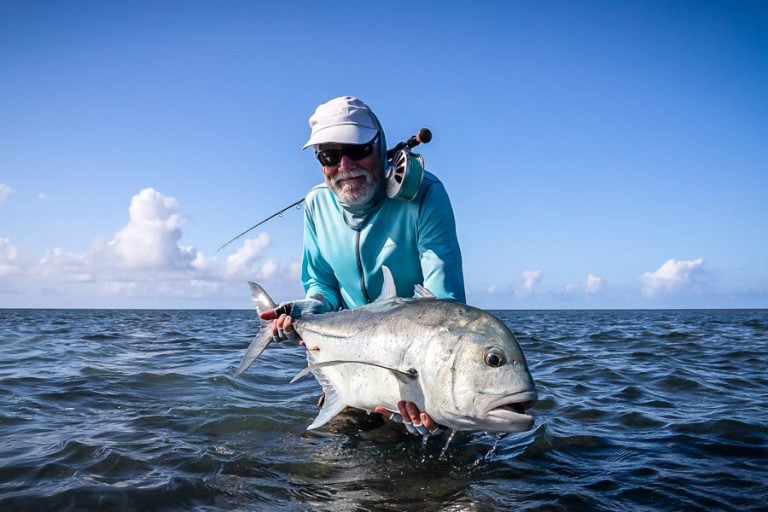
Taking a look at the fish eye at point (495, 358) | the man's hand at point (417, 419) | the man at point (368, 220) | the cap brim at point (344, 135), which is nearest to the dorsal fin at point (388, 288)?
the man at point (368, 220)

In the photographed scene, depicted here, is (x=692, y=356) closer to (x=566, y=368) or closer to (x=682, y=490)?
(x=566, y=368)

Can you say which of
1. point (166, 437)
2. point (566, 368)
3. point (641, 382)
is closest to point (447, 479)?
point (166, 437)

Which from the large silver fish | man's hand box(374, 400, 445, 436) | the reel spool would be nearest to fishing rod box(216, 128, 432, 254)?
the reel spool

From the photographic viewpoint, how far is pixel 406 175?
429 centimetres

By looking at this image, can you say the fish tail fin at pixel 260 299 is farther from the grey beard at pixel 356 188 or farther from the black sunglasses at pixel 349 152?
the black sunglasses at pixel 349 152

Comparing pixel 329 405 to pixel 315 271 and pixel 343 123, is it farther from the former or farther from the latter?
pixel 343 123

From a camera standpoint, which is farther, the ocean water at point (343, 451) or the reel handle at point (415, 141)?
the reel handle at point (415, 141)

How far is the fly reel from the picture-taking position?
4.30 meters

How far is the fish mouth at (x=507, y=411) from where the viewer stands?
2780 millimetres

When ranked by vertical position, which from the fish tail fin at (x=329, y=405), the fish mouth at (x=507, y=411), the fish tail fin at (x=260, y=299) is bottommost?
the fish tail fin at (x=329, y=405)

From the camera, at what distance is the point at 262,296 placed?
4.54 m

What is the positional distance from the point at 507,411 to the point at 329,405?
1568 mm

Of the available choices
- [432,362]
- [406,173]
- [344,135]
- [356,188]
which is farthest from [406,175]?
[432,362]

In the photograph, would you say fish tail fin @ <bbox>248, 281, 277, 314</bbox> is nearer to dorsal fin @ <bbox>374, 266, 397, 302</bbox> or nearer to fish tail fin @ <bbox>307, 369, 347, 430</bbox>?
fish tail fin @ <bbox>307, 369, 347, 430</bbox>
